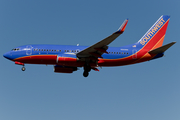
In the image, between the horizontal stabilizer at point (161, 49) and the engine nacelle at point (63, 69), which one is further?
the engine nacelle at point (63, 69)

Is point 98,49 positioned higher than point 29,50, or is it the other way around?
point 29,50

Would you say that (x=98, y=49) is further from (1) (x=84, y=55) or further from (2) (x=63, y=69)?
(2) (x=63, y=69)

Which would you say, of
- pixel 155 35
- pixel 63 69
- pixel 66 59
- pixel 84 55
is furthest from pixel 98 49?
pixel 155 35

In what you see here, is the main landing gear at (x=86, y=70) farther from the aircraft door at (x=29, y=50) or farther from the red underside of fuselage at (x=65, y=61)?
the aircraft door at (x=29, y=50)

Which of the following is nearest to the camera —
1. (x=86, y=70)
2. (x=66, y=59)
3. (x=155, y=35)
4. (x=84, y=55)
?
(x=66, y=59)

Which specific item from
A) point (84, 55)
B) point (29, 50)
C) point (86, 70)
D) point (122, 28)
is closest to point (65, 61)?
point (84, 55)

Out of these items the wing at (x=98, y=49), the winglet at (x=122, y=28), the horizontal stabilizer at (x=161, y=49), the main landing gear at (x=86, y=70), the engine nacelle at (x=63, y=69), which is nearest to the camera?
the winglet at (x=122, y=28)

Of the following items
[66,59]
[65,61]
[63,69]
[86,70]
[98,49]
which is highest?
[98,49]

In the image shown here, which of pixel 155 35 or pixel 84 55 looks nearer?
pixel 84 55

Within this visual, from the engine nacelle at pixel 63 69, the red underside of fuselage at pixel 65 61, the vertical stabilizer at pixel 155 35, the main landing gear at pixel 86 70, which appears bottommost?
the main landing gear at pixel 86 70

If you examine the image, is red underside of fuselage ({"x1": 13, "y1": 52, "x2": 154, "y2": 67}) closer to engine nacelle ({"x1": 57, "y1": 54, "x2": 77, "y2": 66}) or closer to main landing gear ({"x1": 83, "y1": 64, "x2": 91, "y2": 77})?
engine nacelle ({"x1": 57, "y1": 54, "x2": 77, "y2": 66})

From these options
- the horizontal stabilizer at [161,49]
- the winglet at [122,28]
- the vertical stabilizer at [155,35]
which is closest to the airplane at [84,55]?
the horizontal stabilizer at [161,49]

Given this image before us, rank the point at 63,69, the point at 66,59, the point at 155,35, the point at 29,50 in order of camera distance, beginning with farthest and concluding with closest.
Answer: the point at 155,35, the point at 63,69, the point at 29,50, the point at 66,59

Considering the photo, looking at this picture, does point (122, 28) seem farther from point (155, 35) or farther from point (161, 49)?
point (155, 35)
